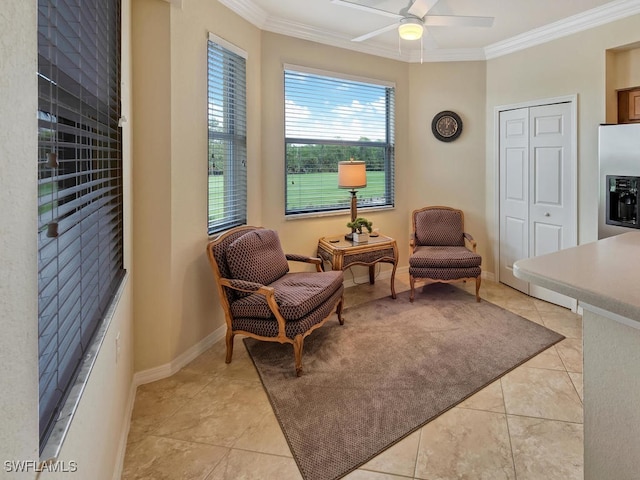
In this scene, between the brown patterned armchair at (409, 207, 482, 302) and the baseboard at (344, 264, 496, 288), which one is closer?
the brown patterned armchair at (409, 207, 482, 302)

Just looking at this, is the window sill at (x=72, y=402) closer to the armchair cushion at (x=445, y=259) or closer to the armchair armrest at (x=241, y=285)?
the armchair armrest at (x=241, y=285)

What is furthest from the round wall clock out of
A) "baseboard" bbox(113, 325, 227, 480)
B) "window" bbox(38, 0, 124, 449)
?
"window" bbox(38, 0, 124, 449)

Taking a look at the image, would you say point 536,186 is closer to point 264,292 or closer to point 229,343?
point 264,292

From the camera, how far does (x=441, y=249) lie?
165 inches

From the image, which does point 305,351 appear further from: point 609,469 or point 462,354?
point 609,469

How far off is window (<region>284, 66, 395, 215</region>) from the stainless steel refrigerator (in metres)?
2.17

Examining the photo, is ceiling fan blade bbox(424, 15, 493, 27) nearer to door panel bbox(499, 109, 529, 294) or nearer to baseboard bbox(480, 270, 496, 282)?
door panel bbox(499, 109, 529, 294)

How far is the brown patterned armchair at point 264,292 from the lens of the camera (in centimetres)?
254

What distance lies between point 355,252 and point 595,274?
274 centimetres

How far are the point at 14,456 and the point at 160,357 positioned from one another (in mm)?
2008

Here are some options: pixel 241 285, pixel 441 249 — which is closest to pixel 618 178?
pixel 441 249

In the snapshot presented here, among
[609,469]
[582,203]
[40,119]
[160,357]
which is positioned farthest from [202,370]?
[582,203]

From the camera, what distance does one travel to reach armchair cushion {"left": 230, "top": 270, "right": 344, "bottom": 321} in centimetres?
253

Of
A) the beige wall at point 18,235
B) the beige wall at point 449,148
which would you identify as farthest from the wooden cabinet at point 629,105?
the beige wall at point 18,235
